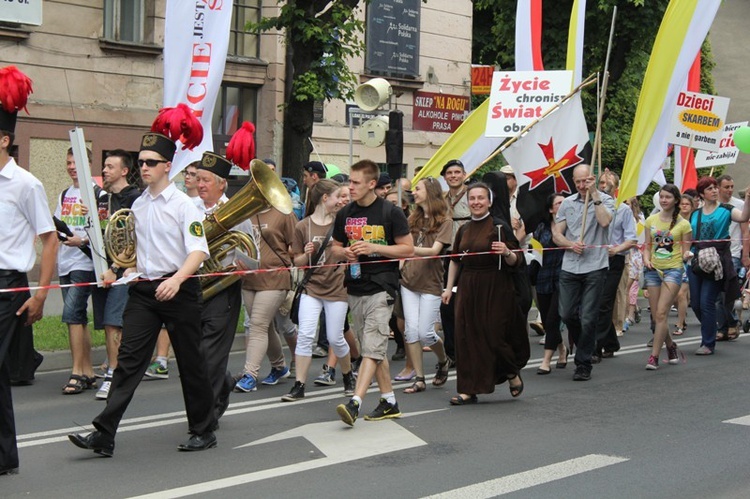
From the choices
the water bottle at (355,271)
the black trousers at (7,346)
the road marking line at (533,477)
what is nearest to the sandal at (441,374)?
the water bottle at (355,271)

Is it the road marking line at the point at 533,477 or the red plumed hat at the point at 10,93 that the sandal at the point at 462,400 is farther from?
the red plumed hat at the point at 10,93

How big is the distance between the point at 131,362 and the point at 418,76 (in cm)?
2178

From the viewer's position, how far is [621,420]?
8664 mm

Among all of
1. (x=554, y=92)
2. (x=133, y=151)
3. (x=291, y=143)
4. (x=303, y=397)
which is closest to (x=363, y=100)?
(x=291, y=143)

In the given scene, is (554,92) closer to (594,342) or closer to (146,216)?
(594,342)

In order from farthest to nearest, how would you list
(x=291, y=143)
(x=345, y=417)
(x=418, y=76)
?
(x=418, y=76), (x=291, y=143), (x=345, y=417)

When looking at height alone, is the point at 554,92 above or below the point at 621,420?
above

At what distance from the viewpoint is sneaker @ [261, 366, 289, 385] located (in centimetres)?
1045

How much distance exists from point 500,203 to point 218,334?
9.58 feet

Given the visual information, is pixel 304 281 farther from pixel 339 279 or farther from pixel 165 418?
pixel 165 418

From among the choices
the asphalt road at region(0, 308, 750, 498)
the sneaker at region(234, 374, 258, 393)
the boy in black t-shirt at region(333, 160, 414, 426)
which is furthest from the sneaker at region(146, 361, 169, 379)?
the boy in black t-shirt at region(333, 160, 414, 426)

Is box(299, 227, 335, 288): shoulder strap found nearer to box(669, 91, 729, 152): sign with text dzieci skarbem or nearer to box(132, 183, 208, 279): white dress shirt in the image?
box(132, 183, 208, 279): white dress shirt

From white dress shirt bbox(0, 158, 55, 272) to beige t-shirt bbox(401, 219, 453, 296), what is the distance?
3998 millimetres

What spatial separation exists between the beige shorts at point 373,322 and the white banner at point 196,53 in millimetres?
3559
